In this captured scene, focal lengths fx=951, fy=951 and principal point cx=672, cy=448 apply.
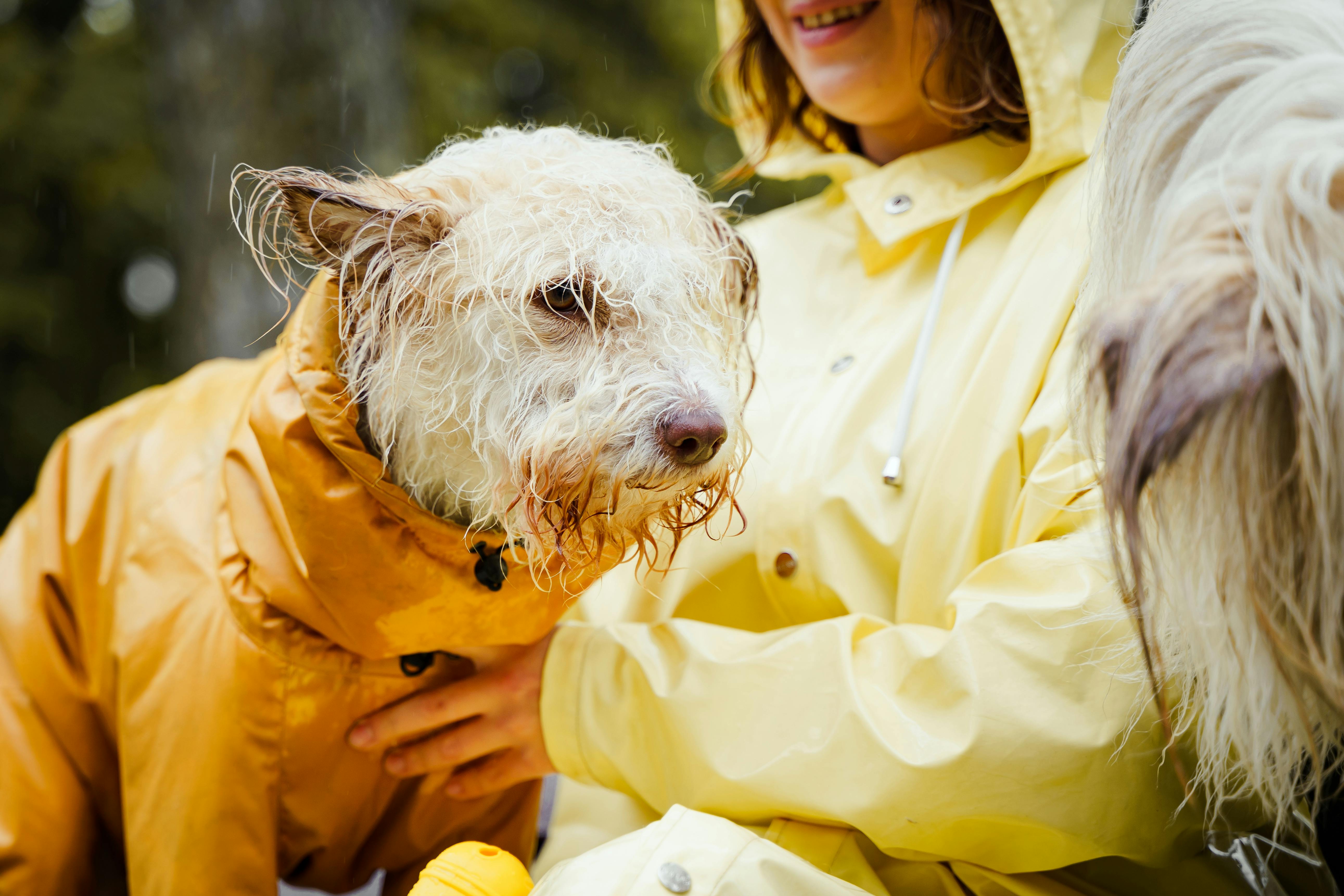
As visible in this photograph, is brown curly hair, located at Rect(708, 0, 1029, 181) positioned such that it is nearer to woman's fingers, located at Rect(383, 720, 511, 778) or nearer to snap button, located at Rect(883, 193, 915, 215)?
snap button, located at Rect(883, 193, 915, 215)

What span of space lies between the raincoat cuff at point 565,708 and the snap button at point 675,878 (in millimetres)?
393

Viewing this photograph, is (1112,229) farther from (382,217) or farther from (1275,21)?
(382,217)

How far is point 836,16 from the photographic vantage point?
1.76 meters

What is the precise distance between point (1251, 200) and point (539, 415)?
80cm

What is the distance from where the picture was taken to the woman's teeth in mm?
1745

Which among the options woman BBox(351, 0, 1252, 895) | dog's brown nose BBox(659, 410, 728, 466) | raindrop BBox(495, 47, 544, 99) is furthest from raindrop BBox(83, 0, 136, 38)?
dog's brown nose BBox(659, 410, 728, 466)

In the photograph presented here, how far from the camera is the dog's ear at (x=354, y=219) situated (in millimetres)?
1221

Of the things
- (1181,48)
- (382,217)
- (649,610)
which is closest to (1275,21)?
(1181,48)

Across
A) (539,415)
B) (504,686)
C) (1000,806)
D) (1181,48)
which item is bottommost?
(1000,806)

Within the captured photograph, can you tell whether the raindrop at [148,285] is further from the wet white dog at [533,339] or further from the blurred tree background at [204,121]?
the wet white dog at [533,339]

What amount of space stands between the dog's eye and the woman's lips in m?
0.86

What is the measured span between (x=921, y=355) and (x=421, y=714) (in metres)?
0.98

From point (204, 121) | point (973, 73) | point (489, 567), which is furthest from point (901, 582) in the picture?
point (204, 121)

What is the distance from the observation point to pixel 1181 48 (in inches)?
38.6
